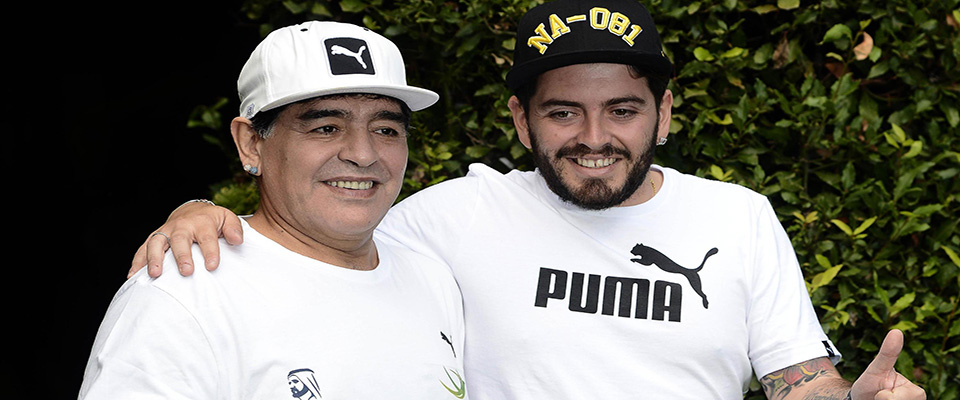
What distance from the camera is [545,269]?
2523 mm

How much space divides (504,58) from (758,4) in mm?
941

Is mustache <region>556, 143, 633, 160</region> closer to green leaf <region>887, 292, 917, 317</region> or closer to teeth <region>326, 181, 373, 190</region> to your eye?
teeth <region>326, 181, 373, 190</region>

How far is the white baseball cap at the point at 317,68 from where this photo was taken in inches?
81.9

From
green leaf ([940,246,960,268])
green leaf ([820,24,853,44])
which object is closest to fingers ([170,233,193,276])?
green leaf ([820,24,853,44])

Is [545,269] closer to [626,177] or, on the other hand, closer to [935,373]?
[626,177]

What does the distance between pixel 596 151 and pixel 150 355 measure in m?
1.31

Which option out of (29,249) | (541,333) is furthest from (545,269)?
(29,249)

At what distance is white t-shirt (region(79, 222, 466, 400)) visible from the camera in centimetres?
178

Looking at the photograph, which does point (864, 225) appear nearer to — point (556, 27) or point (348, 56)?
point (556, 27)

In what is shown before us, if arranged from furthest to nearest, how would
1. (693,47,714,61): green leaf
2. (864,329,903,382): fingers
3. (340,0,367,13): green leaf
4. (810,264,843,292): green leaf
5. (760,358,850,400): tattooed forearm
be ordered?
(340,0,367,13): green leaf
(693,47,714,61): green leaf
(810,264,843,292): green leaf
(760,358,850,400): tattooed forearm
(864,329,903,382): fingers

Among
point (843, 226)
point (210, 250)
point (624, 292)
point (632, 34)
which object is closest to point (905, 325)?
point (843, 226)

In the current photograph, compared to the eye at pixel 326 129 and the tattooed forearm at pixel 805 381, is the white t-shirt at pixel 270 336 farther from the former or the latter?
the tattooed forearm at pixel 805 381

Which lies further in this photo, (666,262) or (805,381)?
(666,262)

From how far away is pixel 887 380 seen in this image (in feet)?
6.34
